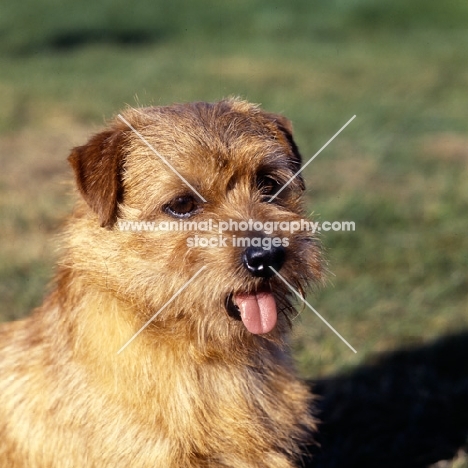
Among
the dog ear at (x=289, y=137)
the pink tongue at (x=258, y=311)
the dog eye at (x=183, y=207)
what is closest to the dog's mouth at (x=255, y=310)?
the pink tongue at (x=258, y=311)

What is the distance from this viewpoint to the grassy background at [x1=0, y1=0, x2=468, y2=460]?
6.14m

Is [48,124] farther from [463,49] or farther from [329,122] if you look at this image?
[463,49]

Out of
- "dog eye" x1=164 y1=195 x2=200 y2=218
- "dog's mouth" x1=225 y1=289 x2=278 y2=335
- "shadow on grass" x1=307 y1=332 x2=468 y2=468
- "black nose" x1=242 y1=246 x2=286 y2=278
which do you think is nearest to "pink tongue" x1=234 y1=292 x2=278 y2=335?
"dog's mouth" x1=225 y1=289 x2=278 y2=335

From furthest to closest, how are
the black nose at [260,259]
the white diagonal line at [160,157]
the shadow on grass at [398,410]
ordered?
the shadow on grass at [398,410]
the white diagonal line at [160,157]
the black nose at [260,259]

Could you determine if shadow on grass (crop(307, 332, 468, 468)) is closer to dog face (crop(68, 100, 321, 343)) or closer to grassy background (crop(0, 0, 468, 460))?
grassy background (crop(0, 0, 468, 460))

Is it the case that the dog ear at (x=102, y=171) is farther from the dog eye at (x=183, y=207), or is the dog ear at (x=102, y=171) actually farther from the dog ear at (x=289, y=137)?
the dog ear at (x=289, y=137)

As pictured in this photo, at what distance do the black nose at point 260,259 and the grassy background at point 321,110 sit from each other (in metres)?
1.31

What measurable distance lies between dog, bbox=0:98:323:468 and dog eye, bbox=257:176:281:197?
20 mm

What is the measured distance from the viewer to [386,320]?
229 inches

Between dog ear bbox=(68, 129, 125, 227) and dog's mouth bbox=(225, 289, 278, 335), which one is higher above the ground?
dog ear bbox=(68, 129, 125, 227)

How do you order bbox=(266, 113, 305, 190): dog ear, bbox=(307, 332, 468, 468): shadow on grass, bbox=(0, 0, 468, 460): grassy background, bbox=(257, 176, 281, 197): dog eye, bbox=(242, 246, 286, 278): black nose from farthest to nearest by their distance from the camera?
bbox=(0, 0, 468, 460): grassy background
bbox=(307, 332, 468, 468): shadow on grass
bbox=(266, 113, 305, 190): dog ear
bbox=(257, 176, 281, 197): dog eye
bbox=(242, 246, 286, 278): black nose

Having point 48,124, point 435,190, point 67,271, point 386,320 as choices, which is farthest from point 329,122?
point 67,271

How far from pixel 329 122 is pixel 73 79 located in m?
5.75

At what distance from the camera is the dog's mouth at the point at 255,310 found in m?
3.18
